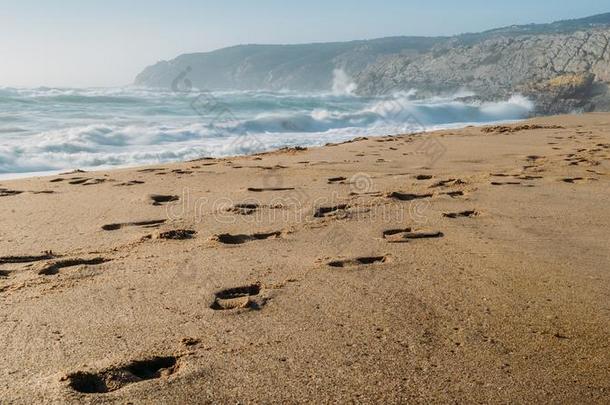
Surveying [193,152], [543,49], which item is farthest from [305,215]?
[543,49]

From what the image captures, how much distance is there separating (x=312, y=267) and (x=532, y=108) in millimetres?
22019

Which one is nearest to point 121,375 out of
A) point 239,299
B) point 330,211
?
point 239,299

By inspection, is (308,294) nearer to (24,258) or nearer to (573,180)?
(24,258)

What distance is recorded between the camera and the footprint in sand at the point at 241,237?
3.31m

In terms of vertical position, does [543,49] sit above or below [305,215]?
above

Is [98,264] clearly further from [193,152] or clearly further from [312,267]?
[193,152]

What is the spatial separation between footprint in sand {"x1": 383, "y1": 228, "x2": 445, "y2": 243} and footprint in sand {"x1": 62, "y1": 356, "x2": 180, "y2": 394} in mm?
1778

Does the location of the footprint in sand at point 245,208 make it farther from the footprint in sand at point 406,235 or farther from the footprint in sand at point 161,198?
the footprint in sand at point 406,235

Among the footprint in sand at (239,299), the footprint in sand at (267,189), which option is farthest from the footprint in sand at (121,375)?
the footprint in sand at (267,189)

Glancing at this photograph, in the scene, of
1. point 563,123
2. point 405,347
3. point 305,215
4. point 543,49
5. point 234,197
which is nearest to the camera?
point 405,347

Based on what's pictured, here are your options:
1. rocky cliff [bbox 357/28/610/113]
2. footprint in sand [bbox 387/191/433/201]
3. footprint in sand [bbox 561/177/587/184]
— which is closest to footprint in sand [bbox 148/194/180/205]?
footprint in sand [bbox 387/191/433/201]

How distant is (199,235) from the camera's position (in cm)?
345

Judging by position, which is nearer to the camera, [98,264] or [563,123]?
[98,264]

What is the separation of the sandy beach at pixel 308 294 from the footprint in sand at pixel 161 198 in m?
0.03
